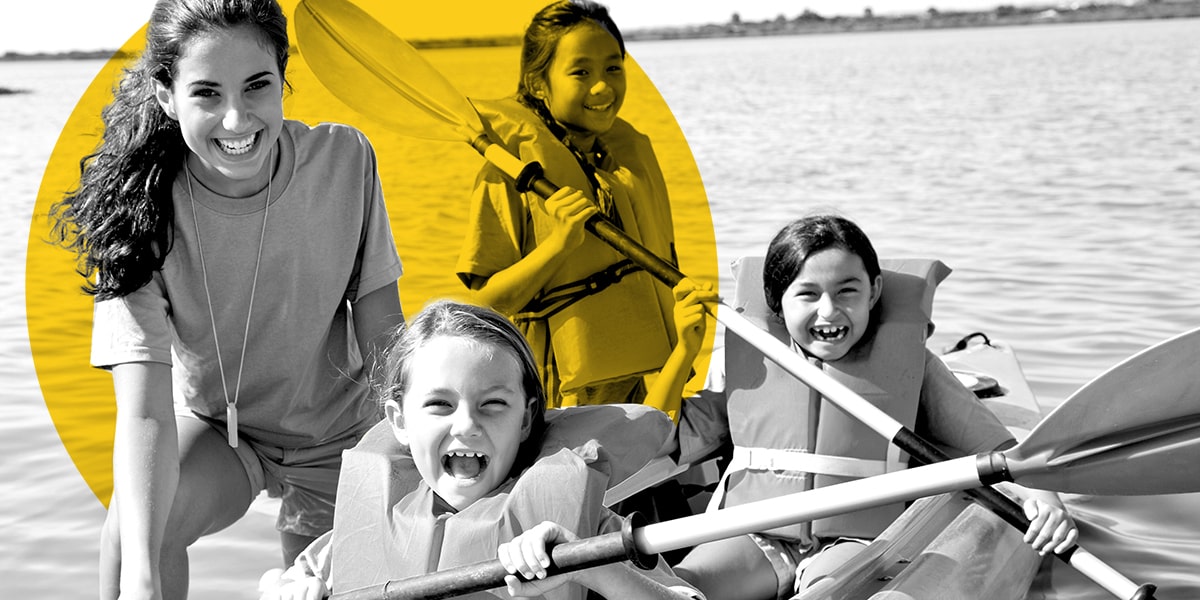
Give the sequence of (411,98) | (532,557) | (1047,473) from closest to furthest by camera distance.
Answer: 1. (532,557)
2. (1047,473)
3. (411,98)

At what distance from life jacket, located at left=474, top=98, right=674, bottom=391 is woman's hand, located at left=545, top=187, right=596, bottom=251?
9 centimetres

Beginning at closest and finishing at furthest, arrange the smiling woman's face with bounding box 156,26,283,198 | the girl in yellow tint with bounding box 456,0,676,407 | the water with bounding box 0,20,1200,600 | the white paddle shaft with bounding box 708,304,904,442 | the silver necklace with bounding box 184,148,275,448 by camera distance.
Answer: the smiling woman's face with bounding box 156,26,283,198 < the silver necklace with bounding box 184,148,275,448 < the white paddle shaft with bounding box 708,304,904,442 < the girl in yellow tint with bounding box 456,0,676,407 < the water with bounding box 0,20,1200,600

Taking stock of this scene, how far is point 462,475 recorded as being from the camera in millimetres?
1993

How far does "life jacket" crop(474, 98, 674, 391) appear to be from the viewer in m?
2.89

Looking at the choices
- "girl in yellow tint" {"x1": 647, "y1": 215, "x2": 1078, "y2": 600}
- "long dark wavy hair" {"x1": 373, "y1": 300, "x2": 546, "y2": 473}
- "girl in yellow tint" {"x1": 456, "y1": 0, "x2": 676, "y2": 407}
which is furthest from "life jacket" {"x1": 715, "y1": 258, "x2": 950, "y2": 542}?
"long dark wavy hair" {"x1": 373, "y1": 300, "x2": 546, "y2": 473}

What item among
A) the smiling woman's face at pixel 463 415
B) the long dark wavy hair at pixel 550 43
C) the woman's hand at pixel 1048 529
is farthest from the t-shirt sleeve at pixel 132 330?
the woman's hand at pixel 1048 529

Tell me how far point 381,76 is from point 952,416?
1584mm

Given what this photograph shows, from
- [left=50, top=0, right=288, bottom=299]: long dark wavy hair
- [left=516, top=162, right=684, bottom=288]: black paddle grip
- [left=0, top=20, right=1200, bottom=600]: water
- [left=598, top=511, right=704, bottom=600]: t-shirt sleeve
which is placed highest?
[left=50, top=0, right=288, bottom=299]: long dark wavy hair

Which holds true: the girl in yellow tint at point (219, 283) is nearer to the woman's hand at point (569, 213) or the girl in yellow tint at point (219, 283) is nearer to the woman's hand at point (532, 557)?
the woman's hand at point (569, 213)

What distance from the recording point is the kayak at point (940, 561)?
2.25 m

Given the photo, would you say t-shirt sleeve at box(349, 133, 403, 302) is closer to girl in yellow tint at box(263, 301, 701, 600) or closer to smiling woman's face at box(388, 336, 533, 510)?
girl in yellow tint at box(263, 301, 701, 600)

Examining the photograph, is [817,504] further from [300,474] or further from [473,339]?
[300,474]

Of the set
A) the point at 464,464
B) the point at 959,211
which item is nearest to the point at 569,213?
the point at 464,464

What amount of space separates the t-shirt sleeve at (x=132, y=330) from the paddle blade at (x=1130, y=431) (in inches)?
56.0
